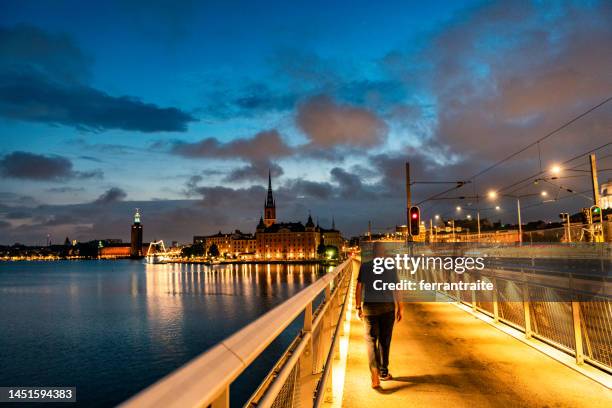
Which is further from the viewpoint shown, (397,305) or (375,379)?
(397,305)

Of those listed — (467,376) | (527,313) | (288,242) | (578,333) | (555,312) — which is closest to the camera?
(467,376)

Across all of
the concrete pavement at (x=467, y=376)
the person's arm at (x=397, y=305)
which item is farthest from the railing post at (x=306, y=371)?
the person's arm at (x=397, y=305)

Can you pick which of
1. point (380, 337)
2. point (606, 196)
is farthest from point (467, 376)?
point (606, 196)

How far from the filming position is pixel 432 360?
7270 millimetres

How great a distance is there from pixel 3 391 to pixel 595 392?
108 feet

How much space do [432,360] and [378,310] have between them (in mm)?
1617

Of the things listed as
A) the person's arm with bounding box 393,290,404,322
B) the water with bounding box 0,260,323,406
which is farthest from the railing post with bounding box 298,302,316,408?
the water with bounding box 0,260,323,406

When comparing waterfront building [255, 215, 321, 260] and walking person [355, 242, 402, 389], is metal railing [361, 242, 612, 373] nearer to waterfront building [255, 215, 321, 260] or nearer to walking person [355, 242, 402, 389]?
walking person [355, 242, 402, 389]

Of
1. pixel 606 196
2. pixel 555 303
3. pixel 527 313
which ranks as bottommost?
pixel 527 313

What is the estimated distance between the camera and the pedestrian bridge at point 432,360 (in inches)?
60.2

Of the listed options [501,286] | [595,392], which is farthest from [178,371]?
[501,286]

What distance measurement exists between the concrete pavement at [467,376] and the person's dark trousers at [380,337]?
0.97 feet

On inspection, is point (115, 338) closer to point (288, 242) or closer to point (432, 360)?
point (432, 360)

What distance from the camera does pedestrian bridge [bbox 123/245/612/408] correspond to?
1529mm
